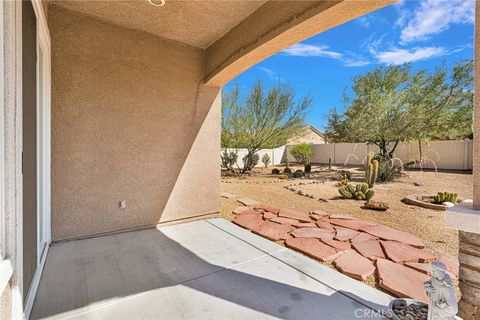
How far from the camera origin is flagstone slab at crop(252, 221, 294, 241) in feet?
12.3

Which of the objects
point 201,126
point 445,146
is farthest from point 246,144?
point 445,146

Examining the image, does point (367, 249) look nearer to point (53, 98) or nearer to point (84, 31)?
point (53, 98)

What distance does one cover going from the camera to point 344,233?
3.86m

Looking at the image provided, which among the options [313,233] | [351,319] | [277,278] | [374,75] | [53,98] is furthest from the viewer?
[374,75]

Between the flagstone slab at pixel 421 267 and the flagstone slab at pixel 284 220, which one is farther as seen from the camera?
the flagstone slab at pixel 284 220

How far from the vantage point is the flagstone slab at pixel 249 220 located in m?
4.30

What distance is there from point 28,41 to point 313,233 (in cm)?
425

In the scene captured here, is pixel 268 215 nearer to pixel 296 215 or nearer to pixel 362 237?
pixel 296 215

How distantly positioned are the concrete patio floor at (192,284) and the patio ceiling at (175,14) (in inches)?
136

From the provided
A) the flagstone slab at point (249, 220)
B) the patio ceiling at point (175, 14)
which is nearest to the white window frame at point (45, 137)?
the patio ceiling at point (175, 14)

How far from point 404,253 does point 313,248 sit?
3.97ft

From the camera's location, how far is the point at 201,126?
4.62 metres

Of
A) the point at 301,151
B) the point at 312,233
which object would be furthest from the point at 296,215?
the point at 301,151

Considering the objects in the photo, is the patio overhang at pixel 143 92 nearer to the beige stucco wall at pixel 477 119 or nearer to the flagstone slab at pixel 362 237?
the beige stucco wall at pixel 477 119
